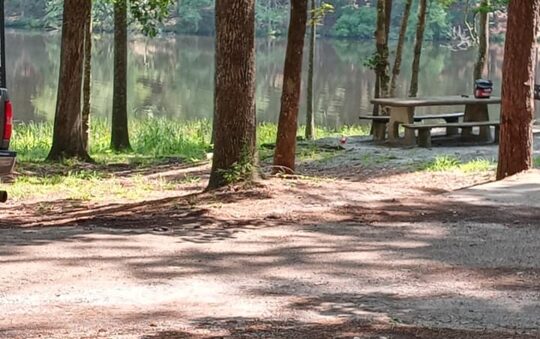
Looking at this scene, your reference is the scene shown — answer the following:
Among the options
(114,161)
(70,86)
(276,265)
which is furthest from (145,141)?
(276,265)

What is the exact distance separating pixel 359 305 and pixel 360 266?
1.13 meters

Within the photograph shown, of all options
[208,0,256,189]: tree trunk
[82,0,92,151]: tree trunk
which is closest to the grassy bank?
[82,0,92,151]: tree trunk

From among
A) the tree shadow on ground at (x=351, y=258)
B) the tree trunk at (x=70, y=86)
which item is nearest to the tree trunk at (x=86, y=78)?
the tree trunk at (x=70, y=86)

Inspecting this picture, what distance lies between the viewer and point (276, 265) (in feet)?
21.4

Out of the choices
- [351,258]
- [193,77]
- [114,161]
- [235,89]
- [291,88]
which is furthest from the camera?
[193,77]

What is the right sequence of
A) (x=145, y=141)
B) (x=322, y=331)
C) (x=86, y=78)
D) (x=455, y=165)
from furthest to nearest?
(x=145, y=141) < (x=86, y=78) < (x=455, y=165) < (x=322, y=331)

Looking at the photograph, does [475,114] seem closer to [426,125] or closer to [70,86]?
[426,125]

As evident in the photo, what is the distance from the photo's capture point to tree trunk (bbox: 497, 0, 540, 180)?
→ 34.4 ft

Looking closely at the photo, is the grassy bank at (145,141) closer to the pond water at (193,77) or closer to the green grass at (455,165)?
the green grass at (455,165)

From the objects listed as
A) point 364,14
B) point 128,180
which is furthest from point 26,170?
point 364,14

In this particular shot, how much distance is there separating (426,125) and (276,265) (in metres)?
9.73

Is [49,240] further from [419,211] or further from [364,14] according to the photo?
[364,14]

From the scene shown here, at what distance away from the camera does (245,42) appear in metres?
9.10

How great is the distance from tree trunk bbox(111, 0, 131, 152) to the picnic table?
15.0 ft
